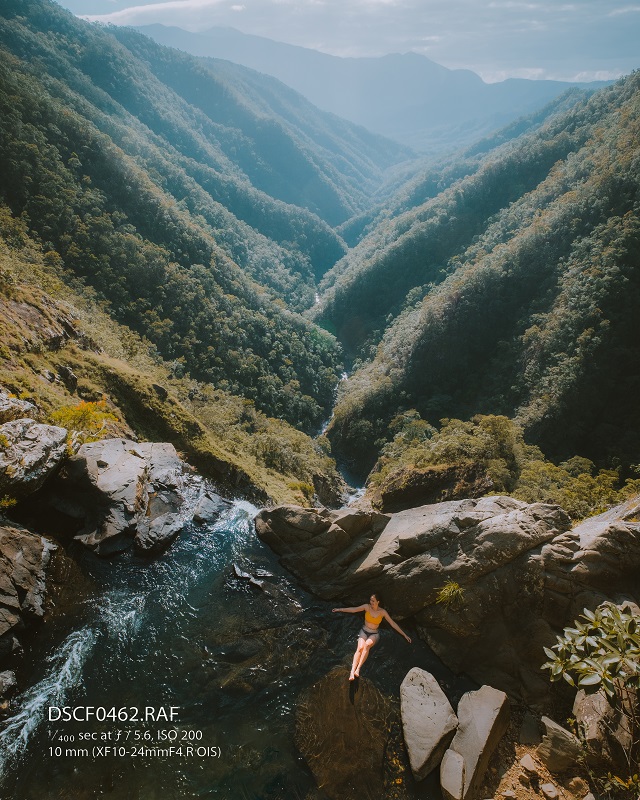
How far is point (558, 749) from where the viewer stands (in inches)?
413

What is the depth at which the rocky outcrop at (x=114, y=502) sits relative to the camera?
1594 centimetres

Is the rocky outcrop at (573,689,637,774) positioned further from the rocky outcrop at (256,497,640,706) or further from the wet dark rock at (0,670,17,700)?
the wet dark rock at (0,670,17,700)

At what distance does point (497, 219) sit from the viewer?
Answer: 384 ft

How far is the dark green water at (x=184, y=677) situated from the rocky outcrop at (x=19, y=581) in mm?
743

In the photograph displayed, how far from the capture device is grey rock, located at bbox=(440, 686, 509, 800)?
32.6ft

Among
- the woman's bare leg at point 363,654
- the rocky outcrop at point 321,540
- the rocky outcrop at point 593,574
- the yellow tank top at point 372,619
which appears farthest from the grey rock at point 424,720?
the rocky outcrop at point 593,574

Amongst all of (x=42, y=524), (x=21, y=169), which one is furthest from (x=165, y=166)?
(x=42, y=524)

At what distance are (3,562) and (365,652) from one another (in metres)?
11.0

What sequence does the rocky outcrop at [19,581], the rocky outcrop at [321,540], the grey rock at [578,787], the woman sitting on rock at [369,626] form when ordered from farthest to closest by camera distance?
the rocky outcrop at [321,540] < the woman sitting on rock at [369,626] < the rocky outcrop at [19,581] < the grey rock at [578,787]

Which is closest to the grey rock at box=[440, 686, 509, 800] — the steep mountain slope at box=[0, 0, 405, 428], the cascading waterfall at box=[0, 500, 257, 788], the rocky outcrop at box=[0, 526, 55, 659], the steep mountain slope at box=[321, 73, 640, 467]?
the cascading waterfall at box=[0, 500, 257, 788]

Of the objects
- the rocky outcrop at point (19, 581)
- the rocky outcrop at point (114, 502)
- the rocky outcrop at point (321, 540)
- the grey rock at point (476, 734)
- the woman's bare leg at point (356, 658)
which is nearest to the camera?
the grey rock at point (476, 734)

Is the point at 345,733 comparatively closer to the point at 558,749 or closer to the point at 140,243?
the point at 558,749

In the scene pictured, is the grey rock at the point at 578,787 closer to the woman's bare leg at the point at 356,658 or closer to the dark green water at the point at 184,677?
the dark green water at the point at 184,677

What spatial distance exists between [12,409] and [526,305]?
8032 cm
